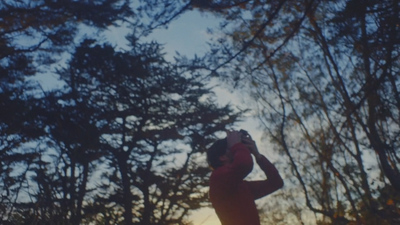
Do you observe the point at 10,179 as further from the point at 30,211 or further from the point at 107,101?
the point at 107,101

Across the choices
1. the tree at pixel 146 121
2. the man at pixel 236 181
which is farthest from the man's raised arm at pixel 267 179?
the tree at pixel 146 121

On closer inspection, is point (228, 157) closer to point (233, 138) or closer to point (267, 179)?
point (233, 138)

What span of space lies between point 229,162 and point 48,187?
1303 millimetres

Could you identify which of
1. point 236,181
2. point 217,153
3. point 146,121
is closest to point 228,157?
point 217,153

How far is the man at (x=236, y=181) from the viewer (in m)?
2.60

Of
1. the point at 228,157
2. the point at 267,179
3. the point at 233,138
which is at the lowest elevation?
the point at 267,179

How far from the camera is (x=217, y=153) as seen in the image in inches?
116

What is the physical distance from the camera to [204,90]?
48.3 ft

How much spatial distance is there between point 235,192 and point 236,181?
83mm

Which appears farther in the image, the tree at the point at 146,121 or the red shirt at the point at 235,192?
the tree at the point at 146,121

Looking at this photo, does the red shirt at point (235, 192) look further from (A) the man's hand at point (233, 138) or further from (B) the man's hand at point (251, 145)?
(B) the man's hand at point (251, 145)

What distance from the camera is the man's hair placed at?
9.61 feet

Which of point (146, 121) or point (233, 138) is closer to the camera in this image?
point (233, 138)

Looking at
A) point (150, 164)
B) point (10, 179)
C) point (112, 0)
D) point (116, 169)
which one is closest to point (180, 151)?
point (150, 164)
